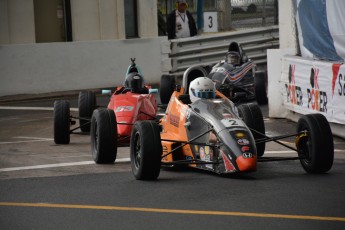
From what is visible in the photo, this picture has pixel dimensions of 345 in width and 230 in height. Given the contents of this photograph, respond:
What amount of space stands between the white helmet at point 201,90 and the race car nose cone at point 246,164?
1.88 metres

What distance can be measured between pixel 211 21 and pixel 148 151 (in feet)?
66.5

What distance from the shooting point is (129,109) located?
54.7 ft

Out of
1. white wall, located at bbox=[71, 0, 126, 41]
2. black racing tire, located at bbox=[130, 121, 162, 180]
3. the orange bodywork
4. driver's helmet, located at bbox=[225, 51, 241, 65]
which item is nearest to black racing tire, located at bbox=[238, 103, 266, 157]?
the orange bodywork

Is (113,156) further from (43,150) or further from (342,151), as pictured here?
(342,151)

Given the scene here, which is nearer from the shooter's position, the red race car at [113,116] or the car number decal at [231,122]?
the car number decal at [231,122]

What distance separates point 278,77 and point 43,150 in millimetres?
5625

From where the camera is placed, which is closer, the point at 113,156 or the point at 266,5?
the point at 113,156

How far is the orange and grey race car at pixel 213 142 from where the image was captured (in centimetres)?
1295

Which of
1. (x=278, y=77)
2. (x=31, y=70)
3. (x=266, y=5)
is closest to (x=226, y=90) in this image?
(x=278, y=77)

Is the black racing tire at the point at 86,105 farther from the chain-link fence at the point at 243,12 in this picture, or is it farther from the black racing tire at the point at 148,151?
the chain-link fence at the point at 243,12

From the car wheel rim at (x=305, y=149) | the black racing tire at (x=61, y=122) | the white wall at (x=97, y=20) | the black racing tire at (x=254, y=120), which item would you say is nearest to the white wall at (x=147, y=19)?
the white wall at (x=97, y=20)

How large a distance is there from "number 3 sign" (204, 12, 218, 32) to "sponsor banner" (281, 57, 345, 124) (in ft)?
40.7

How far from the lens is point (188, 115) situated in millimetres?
14133

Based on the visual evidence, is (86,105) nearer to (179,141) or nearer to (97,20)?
(179,141)
